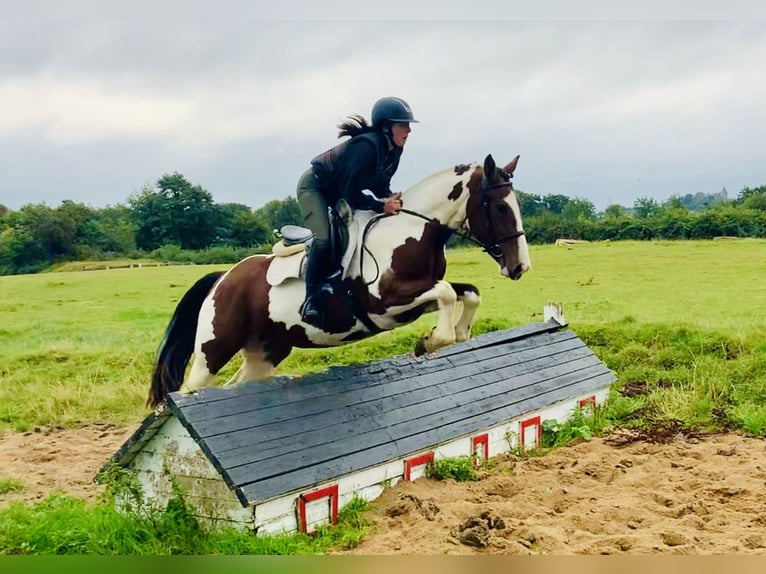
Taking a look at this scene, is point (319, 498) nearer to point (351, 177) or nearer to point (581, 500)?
point (581, 500)

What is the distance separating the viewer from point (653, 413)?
534 centimetres

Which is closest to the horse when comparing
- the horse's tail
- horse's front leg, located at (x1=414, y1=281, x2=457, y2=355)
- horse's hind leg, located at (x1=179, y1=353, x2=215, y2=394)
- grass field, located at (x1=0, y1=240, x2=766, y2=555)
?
horse's front leg, located at (x1=414, y1=281, x2=457, y2=355)

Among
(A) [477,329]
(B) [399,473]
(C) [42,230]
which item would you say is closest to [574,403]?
(B) [399,473]

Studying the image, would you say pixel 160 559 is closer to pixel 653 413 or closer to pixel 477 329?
pixel 653 413

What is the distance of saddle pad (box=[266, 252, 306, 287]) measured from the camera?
3799 mm

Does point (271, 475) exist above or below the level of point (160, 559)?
above

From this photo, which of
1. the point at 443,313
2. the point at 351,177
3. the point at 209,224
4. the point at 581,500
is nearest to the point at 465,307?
the point at 443,313

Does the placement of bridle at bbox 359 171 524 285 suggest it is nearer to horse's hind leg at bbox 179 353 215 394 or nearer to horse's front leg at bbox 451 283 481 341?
horse's front leg at bbox 451 283 481 341

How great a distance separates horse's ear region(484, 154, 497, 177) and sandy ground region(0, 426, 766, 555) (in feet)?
5.05

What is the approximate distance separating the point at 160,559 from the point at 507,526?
1420 millimetres

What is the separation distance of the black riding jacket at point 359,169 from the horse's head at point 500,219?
17.8 inches

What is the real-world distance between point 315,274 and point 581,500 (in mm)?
1668

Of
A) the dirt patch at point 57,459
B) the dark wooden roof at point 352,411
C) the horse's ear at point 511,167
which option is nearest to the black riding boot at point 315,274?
the dark wooden roof at point 352,411

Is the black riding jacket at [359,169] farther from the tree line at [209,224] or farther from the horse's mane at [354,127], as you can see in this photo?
the tree line at [209,224]
